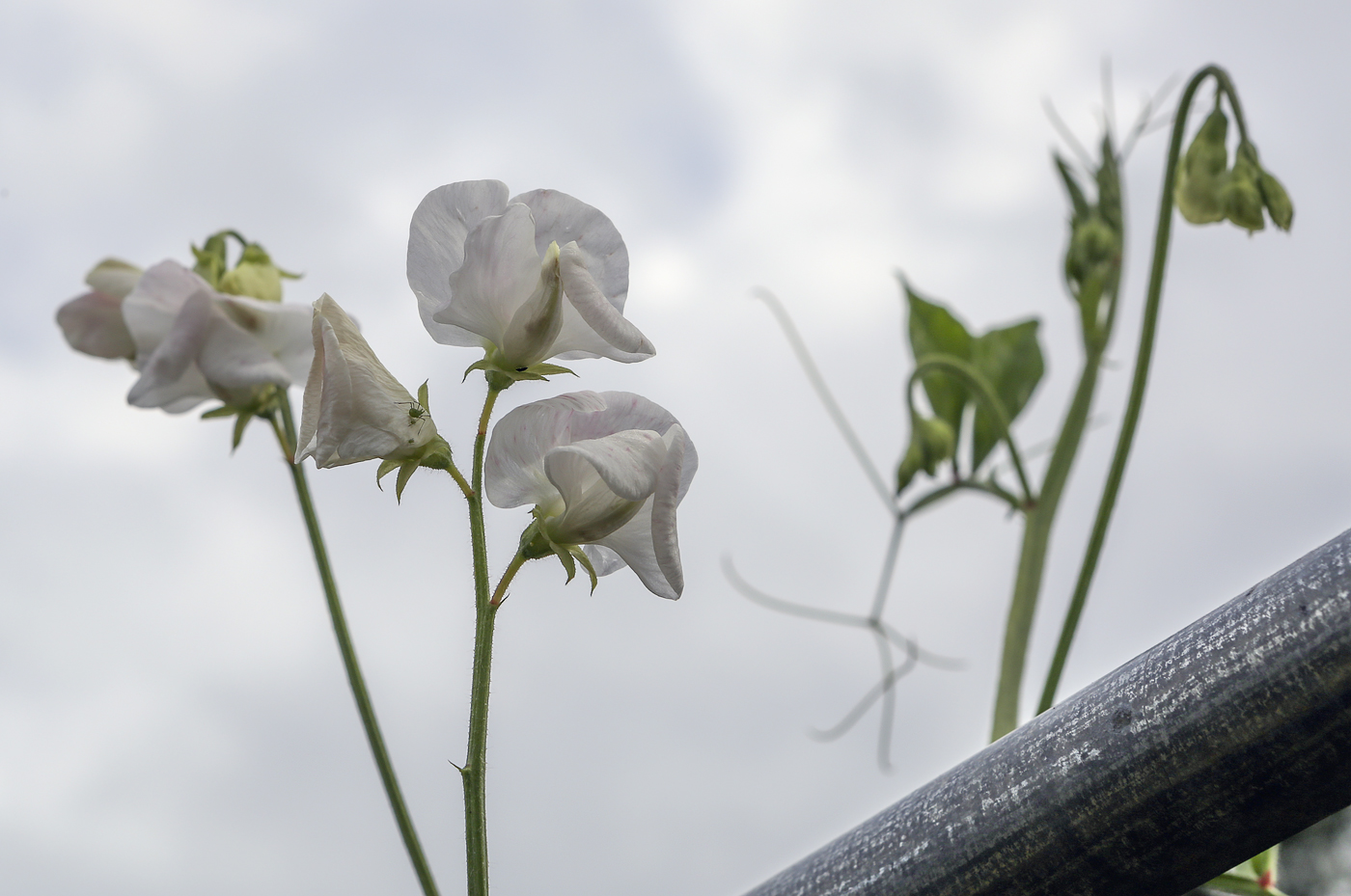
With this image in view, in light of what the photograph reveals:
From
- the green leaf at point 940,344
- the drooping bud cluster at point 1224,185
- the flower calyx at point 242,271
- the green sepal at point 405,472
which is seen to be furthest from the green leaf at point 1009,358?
the green sepal at point 405,472

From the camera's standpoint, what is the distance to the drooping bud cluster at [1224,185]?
20.7 inches

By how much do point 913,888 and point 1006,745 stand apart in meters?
0.03

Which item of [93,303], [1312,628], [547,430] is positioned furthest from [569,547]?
[93,303]

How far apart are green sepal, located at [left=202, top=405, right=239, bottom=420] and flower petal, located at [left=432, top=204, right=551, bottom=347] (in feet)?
0.68

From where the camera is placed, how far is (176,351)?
37 centimetres

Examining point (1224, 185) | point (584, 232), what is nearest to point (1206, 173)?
point (1224, 185)

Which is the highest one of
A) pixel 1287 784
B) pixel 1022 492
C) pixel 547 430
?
pixel 1022 492

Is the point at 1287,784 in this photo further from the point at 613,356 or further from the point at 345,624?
the point at 345,624

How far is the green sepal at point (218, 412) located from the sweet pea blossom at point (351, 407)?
22cm

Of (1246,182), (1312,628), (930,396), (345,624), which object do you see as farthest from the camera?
(930,396)

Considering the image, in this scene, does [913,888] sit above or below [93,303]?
below

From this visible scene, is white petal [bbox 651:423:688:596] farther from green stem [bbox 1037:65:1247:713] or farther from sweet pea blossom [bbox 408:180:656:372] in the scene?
green stem [bbox 1037:65:1247:713]

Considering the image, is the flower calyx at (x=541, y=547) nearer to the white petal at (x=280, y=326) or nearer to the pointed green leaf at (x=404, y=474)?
the pointed green leaf at (x=404, y=474)

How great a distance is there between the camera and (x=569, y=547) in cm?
23
